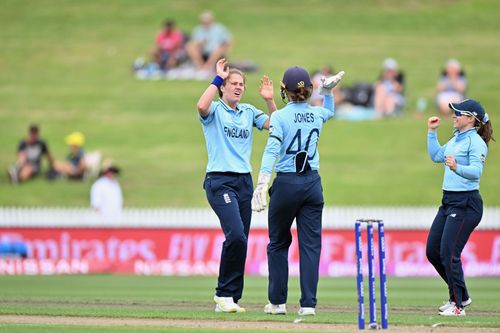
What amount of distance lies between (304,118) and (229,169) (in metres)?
0.97

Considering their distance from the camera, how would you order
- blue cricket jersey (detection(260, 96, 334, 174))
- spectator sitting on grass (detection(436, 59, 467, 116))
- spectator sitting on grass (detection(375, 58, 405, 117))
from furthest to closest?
spectator sitting on grass (detection(375, 58, 405, 117))
spectator sitting on grass (detection(436, 59, 467, 116))
blue cricket jersey (detection(260, 96, 334, 174))

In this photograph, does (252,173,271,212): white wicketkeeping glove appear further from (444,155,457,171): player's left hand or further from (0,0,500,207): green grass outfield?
(0,0,500,207): green grass outfield

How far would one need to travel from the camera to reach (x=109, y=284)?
1819cm

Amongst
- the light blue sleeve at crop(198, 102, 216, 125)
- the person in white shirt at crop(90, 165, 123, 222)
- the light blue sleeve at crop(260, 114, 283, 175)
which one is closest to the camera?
the light blue sleeve at crop(260, 114, 283, 175)

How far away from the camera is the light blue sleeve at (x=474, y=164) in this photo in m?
11.5

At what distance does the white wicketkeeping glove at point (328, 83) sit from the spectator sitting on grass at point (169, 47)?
76.9 feet

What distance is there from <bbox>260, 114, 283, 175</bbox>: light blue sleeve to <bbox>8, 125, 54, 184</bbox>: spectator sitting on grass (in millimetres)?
17728

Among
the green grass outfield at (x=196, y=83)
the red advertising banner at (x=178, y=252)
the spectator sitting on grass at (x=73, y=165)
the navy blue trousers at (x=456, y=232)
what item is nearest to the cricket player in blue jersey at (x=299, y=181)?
the navy blue trousers at (x=456, y=232)

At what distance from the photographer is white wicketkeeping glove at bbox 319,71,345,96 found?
11406 millimetres

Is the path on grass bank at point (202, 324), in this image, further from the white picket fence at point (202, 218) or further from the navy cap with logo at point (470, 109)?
the white picket fence at point (202, 218)

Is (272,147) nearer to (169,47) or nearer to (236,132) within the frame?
(236,132)

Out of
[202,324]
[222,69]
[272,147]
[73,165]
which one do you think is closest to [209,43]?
[73,165]

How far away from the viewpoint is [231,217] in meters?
11.6

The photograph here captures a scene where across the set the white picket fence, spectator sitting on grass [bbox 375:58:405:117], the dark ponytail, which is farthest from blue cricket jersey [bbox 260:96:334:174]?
spectator sitting on grass [bbox 375:58:405:117]
